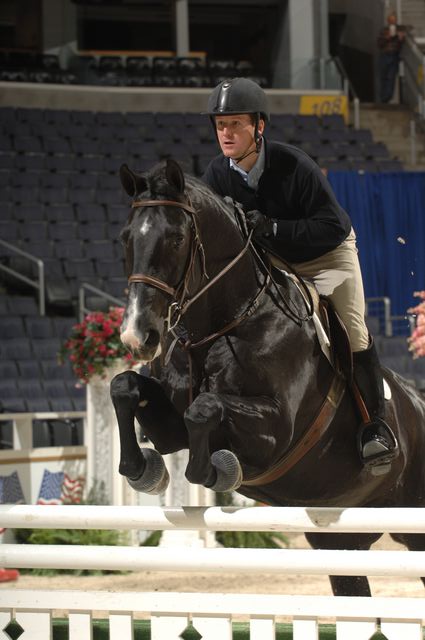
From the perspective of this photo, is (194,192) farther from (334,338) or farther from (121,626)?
(121,626)

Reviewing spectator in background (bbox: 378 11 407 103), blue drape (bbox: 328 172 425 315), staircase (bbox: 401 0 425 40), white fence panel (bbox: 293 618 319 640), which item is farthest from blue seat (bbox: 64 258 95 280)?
staircase (bbox: 401 0 425 40)

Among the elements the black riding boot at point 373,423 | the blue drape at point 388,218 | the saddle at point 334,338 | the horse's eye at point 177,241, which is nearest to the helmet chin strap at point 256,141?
the saddle at point 334,338

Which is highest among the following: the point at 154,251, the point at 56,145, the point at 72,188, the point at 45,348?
the point at 56,145

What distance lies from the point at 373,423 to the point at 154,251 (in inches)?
46.6

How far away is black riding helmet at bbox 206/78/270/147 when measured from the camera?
12.0ft

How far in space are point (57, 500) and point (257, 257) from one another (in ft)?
18.7

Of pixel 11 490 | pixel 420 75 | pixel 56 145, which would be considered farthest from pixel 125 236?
pixel 420 75

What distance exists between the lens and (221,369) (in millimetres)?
3457

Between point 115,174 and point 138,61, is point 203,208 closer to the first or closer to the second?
point 115,174

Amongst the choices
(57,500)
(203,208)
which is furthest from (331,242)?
(57,500)

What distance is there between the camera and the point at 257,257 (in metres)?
3.76

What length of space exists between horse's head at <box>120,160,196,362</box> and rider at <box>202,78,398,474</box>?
1.44ft

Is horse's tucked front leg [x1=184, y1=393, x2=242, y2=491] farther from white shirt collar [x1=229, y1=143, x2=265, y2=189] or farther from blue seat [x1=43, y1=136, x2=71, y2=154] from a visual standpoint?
blue seat [x1=43, y1=136, x2=71, y2=154]

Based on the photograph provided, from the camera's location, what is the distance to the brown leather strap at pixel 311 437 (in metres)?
3.67
